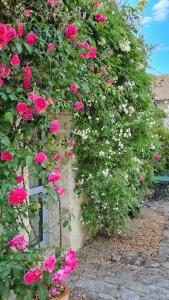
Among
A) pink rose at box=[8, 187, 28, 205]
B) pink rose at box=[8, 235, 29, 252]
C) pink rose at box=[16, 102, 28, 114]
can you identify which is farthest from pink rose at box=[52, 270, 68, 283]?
pink rose at box=[16, 102, 28, 114]

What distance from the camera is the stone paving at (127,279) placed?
373cm

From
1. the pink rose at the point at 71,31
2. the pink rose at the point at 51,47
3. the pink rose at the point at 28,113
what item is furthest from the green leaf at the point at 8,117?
the pink rose at the point at 71,31

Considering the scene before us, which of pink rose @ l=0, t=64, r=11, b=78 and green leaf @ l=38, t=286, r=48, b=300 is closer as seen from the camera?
green leaf @ l=38, t=286, r=48, b=300

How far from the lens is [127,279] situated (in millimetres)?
4137

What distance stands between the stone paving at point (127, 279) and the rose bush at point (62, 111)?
0.69 meters

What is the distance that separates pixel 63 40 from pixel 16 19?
574mm

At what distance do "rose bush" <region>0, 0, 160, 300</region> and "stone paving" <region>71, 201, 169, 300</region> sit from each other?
2.27 feet

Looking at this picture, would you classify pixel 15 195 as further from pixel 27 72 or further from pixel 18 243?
pixel 27 72

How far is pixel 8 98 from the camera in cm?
277

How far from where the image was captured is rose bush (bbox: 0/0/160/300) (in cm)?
259

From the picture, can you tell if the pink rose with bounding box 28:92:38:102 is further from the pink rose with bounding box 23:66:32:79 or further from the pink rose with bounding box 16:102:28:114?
the pink rose with bounding box 23:66:32:79

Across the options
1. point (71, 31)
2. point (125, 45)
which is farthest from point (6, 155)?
point (125, 45)

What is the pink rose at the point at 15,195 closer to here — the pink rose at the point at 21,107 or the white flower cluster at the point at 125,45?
the pink rose at the point at 21,107

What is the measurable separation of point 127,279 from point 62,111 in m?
2.08
